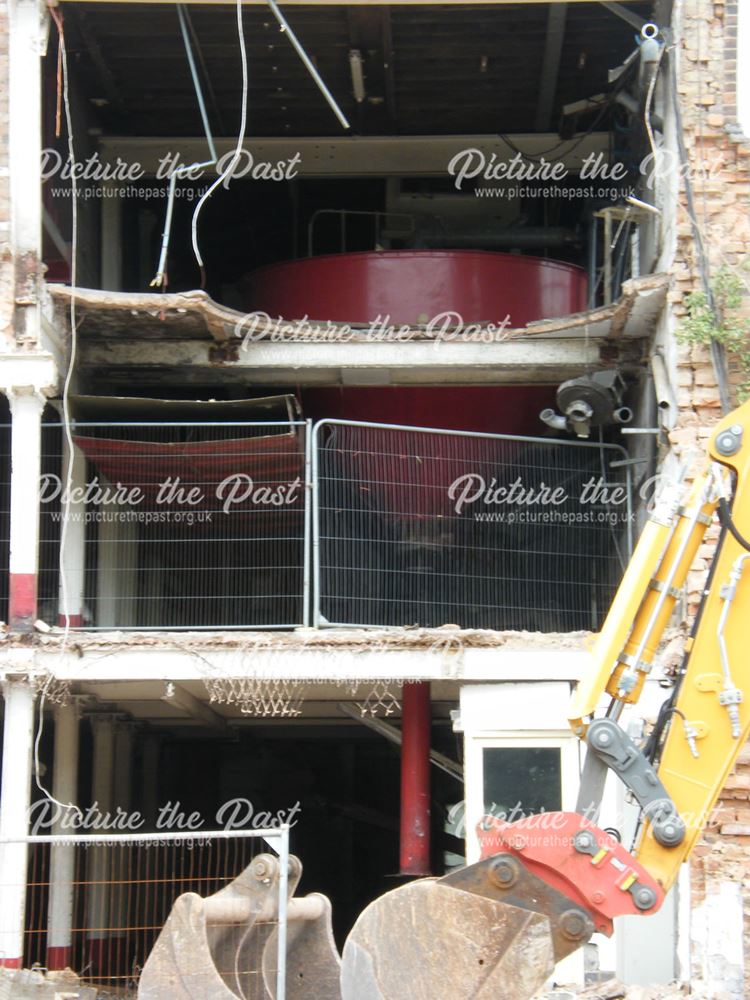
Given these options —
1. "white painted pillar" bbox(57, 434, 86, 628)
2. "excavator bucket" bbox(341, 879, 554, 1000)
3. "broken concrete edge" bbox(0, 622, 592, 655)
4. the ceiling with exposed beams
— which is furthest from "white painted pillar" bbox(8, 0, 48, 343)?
"excavator bucket" bbox(341, 879, 554, 1000)

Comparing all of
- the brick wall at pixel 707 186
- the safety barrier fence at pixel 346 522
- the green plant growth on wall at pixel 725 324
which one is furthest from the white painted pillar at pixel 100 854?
the green plant growth on wall at pixel 725 324

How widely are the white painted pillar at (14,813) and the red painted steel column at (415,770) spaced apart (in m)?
3.33

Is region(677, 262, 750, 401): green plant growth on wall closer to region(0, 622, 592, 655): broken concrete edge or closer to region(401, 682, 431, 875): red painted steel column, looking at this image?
region(0, 622, 592, 655): broken concrete edge

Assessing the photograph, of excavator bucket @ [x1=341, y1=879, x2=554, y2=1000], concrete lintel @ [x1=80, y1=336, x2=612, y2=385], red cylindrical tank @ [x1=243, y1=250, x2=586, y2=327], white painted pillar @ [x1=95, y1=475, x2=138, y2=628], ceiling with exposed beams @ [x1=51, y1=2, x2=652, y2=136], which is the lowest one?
excavator bucket @ [x1=341, y1=879, x2=554, y2=1000]

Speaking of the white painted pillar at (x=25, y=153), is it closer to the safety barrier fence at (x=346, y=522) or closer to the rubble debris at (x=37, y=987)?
the safety barrier fence at (x=346, y=522)

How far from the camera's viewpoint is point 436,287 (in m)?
15.4

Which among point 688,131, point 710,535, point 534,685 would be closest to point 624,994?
point 534,685

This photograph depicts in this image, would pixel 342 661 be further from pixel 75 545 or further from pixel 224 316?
pixel 224 316

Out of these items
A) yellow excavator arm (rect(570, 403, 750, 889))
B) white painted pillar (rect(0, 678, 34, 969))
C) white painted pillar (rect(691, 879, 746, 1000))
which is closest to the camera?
yellow excavator arm (rect(570, 403, 750, 889))

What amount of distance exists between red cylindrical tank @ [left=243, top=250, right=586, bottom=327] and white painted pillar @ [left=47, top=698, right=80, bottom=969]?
4.85m

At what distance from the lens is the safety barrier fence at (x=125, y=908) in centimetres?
929

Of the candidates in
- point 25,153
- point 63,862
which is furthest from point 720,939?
Result: point 25,153

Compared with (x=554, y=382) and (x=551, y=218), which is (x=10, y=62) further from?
(x=551, y=218)

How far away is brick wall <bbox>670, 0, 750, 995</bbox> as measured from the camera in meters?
12.6
